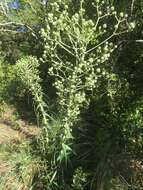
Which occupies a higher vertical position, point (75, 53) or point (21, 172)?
point (75, 53)

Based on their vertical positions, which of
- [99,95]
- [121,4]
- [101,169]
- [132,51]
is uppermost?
[121,4]

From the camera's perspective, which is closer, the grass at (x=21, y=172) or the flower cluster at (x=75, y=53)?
the flower cluster at (x=75, y=53)

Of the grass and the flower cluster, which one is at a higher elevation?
the flower cluster

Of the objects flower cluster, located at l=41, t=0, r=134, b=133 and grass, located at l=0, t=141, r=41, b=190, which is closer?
flower cluster, located at l=41, t=0, r=134, b=133

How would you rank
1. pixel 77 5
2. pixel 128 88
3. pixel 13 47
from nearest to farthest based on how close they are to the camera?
1. pixel 128 88
2. pixel 77 5
3. pixel 13 47

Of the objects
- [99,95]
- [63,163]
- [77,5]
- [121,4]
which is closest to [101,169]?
[63,163]

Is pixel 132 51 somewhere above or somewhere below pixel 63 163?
above

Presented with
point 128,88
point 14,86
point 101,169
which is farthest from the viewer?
point 14,86

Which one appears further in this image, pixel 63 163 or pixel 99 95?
pixel 99 95

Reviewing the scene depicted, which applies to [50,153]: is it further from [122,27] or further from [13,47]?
[13,47]

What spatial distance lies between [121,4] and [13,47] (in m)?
8.01

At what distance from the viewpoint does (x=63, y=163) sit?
675cm

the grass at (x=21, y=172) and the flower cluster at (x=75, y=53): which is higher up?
the flower cluster at (x=75, y=53)

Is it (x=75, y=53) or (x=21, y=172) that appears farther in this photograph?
(x=21, y=172)
